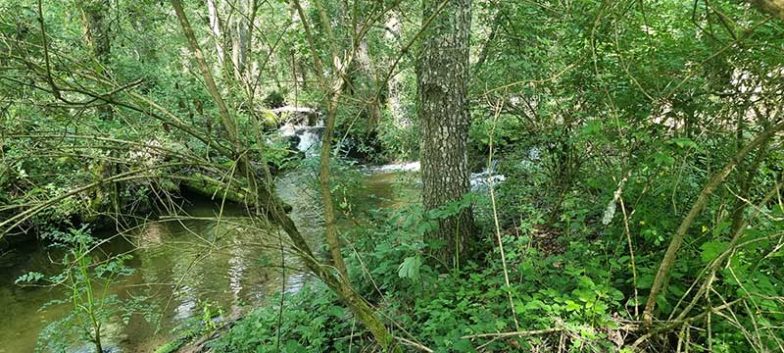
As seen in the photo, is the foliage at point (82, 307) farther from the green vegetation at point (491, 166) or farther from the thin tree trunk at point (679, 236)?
the thin tree trunk at point (679, 236)

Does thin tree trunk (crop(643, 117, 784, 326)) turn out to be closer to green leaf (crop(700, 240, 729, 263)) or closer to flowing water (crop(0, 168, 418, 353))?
green leaf (crop(700, 240, 729, 263))

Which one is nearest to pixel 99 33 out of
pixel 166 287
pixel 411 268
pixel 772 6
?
pixel 166 287

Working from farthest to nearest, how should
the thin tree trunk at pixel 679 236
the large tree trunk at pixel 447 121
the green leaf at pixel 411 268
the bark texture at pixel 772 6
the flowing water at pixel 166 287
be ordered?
the flowing water at pixel 166 287 → the large tree trunk at pixel 447 121 → the green leaf at pixel 411 268 → the thin tree trunk at pixel 679 236 → the bark texture at pixel 772 6

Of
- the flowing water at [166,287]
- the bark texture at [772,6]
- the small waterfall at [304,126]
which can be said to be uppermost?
the bark texture at [772,6]

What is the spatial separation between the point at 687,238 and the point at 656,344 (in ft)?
2.11

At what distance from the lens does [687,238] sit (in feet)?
9.27

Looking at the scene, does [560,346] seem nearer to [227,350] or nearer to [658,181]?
[658,181]

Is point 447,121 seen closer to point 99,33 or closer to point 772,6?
point 772,6

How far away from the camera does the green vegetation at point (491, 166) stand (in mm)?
2309

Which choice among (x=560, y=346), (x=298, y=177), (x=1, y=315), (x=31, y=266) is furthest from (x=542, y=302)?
(x=31, y=266)

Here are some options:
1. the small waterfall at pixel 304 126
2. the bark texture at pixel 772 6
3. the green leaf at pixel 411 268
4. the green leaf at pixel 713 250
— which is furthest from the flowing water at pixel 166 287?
the small waterfall at pixel 304 126

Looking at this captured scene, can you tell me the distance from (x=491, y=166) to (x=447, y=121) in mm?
615

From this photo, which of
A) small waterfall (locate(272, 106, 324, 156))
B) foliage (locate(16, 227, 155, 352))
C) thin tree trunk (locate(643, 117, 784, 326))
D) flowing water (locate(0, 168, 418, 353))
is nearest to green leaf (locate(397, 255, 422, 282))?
thin tree trunk (locate(643, 117, 784, 326))

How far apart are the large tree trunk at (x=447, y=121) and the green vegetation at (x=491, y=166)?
18mm
